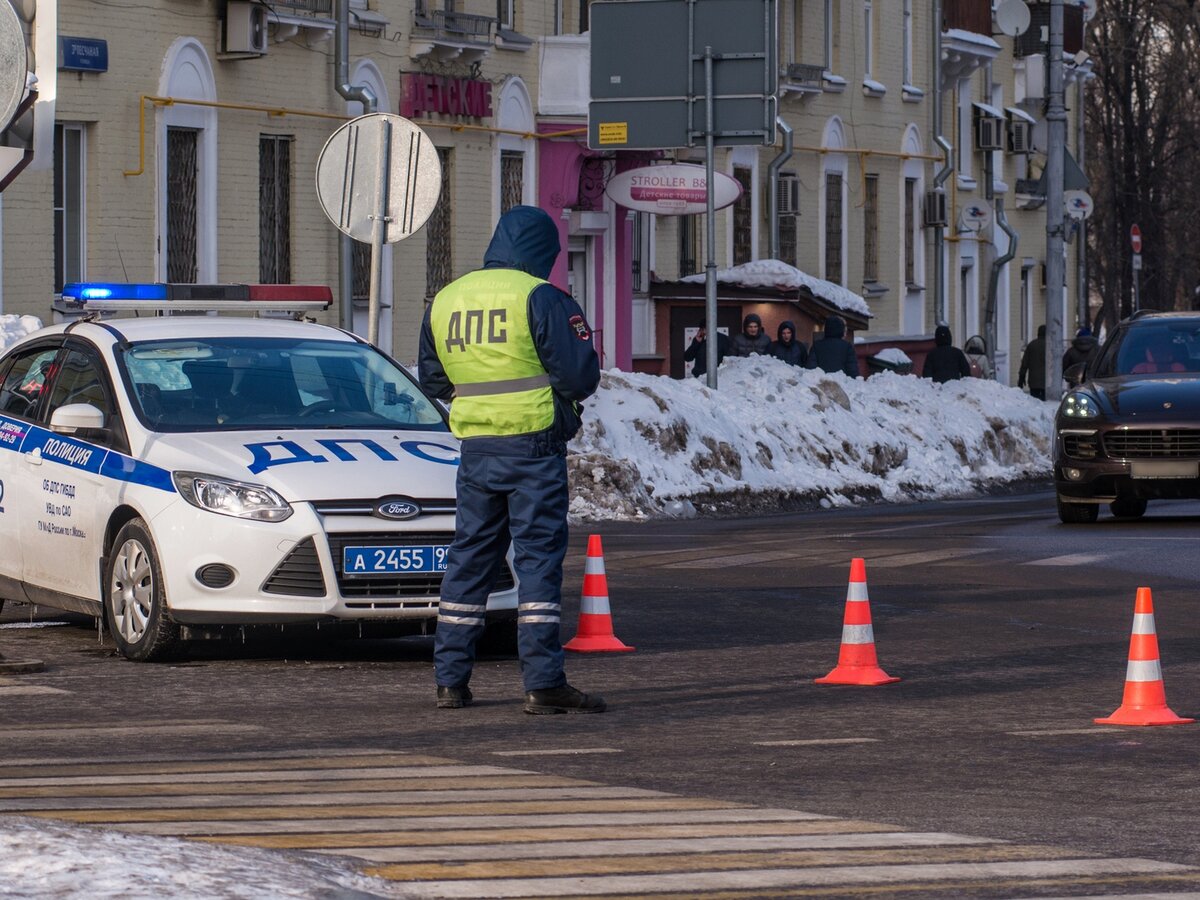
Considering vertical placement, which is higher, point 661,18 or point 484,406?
point 661,18

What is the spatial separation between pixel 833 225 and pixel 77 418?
33.8 meters

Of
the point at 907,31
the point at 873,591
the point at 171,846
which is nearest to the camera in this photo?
the point at 171,846

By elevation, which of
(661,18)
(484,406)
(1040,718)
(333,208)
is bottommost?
(1040,718)

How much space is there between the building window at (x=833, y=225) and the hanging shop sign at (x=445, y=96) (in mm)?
12303

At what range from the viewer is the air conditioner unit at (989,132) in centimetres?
5162

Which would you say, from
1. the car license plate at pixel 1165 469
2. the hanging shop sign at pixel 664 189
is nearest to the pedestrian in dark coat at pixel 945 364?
the hanging shop sign at pixel 664 189

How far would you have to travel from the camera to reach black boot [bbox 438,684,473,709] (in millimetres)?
9961

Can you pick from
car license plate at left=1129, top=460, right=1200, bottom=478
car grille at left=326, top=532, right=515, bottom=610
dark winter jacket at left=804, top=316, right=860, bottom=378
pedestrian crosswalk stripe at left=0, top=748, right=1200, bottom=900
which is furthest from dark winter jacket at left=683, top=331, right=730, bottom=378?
pedestrian crosswalk stripe at left=0, top=748, right=1200, bottom=900

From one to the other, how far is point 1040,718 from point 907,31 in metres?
38.7

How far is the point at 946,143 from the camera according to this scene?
48.4m

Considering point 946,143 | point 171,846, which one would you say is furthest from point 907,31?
point 171,846

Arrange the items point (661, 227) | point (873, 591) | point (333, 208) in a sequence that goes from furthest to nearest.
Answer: point (661, 227), point (333, 208), point (873, 591)

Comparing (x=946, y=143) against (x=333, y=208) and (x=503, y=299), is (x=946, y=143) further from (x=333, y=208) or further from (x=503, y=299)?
(x=503, y=299)

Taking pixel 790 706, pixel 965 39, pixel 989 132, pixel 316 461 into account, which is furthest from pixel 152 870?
pixel 989 132
